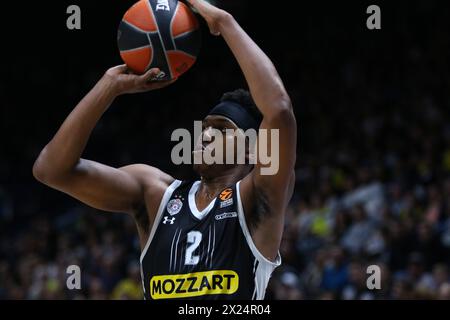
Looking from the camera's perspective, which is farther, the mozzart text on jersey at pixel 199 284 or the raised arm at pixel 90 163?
the raised arm at pixel 90 163

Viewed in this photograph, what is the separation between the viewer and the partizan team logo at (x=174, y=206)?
3.89m

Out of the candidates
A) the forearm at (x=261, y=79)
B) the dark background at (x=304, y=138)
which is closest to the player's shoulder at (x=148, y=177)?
the forearm at (x=261, y=79)

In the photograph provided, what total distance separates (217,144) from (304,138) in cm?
871

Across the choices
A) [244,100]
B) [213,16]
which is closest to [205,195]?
[244,100]

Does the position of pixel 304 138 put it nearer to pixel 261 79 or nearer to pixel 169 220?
pixel 169 220

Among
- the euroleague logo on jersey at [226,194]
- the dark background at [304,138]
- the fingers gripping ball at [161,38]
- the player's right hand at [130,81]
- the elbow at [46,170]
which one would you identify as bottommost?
the dark background at [304,138]

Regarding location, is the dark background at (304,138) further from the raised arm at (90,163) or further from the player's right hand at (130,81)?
the player's right hand at (130,81)

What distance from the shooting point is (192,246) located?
12.2ft

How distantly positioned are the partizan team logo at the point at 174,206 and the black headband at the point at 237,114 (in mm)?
466

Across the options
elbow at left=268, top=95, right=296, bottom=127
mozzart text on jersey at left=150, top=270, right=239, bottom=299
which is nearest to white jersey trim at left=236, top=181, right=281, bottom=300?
mozzart text on jersey at left=150, top=270, right=239, bottom=299

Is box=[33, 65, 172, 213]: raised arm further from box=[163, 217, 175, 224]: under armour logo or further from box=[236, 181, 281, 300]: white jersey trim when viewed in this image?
box=[236, 181, 281, 300]: white jersey trim

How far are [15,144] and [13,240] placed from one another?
2530 mm

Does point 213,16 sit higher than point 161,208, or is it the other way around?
point 213,16

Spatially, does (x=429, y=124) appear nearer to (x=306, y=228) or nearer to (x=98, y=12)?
(x=306, y=228)
